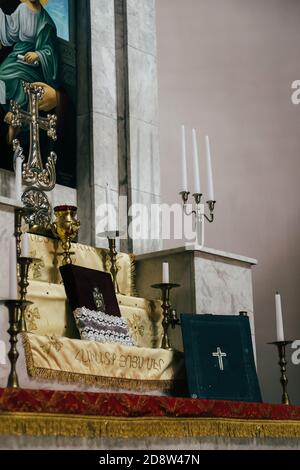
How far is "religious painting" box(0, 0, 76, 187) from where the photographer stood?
6.68 m

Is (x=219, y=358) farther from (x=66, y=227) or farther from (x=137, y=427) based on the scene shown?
(x=137, y=427)

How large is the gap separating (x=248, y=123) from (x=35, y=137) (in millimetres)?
3163

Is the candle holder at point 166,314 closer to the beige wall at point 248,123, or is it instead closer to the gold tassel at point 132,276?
the gold tassel at point 132,276

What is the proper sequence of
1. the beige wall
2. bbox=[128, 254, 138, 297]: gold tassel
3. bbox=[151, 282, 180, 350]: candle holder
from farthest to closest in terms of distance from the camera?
the beige wall → bbox=[128, 254, 138, 297]: gold tassel → bbox=[151, 282, 180, 350]: candle holder

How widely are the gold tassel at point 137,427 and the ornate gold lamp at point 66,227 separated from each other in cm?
142

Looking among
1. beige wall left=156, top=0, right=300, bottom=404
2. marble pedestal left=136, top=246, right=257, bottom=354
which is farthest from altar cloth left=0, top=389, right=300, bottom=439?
beige wall left=156, top=0, right=300, bottom=404

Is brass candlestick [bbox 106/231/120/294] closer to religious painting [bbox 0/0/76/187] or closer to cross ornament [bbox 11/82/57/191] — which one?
cross ornament [bbox 11/82/57/191]

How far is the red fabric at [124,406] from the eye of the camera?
4.07m

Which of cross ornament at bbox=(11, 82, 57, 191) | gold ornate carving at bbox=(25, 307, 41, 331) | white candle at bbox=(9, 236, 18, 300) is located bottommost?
gold ornate carving at bbox=(25, 307, 41, 331)

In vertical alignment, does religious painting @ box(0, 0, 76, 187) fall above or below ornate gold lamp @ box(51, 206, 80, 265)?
above

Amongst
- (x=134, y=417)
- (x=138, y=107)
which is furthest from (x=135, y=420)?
(x=138, y=107)

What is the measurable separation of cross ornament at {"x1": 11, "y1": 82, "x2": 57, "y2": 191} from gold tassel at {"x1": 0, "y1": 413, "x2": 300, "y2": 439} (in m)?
2.27
